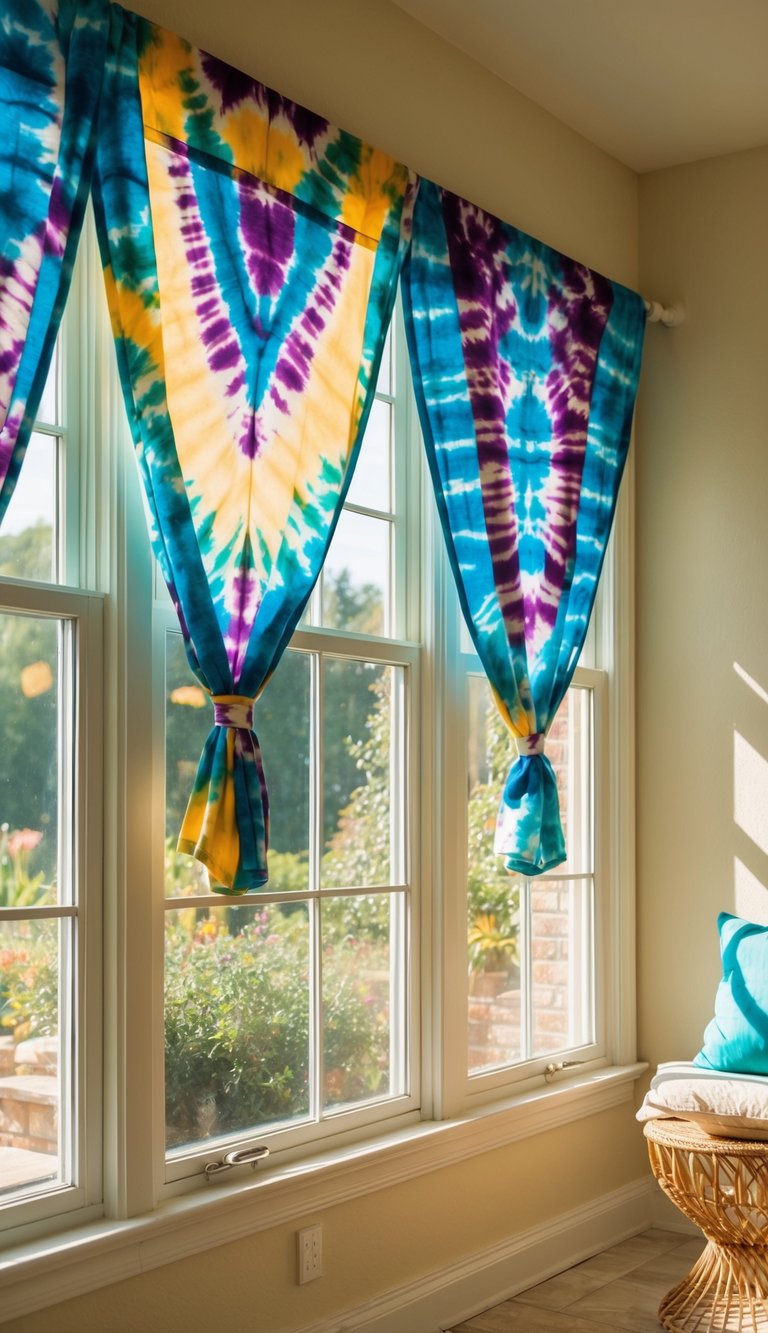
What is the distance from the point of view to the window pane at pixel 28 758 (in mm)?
2455

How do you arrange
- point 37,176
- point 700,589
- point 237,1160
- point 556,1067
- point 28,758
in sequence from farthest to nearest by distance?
1. point 700,589
2. point 556,1067
3. point 237,1160
4. point 28,758
5. point 37,176

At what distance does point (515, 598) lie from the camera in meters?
3.56

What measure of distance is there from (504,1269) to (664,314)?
277cm

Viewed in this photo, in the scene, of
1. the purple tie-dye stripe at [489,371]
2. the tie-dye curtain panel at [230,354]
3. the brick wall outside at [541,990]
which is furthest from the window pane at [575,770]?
the tie-dye curtain panel at [230,354]

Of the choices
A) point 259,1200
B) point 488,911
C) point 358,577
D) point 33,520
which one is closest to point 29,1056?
point 259,1200

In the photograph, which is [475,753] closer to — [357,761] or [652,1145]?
[357,761]

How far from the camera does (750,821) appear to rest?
407 cm

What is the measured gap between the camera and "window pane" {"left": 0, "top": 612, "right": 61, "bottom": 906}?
246 cm

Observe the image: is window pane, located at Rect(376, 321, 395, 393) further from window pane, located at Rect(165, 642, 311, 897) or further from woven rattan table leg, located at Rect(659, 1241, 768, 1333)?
woven rattan table leg, located at Rect(659, 1241, 768, 1333)

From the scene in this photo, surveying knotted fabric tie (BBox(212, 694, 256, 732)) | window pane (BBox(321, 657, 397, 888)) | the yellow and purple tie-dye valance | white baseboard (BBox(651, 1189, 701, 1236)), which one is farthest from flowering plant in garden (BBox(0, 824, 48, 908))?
white baseboard (BBox(651, 1189, 701, 1236))

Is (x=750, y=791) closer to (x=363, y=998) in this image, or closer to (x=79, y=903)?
(x=363, y=998)

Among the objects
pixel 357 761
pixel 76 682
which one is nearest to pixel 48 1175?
pixel 76 682

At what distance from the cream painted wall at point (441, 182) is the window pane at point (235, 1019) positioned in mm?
258

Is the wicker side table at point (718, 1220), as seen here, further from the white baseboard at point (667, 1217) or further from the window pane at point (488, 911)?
the white baseboard at point (667, 1217)
